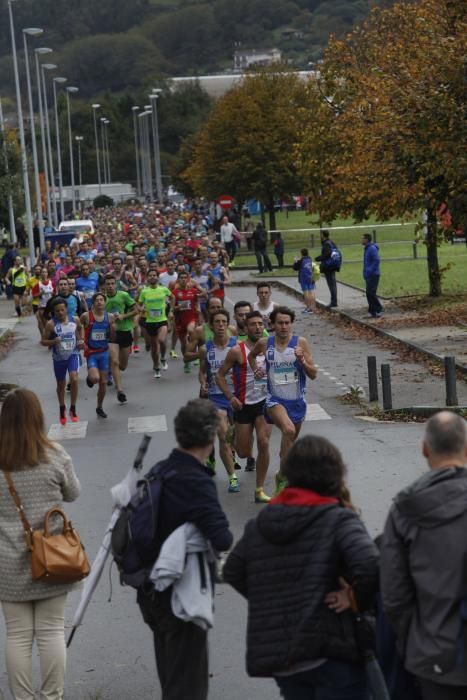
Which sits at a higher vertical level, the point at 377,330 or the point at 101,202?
the point at 377,330

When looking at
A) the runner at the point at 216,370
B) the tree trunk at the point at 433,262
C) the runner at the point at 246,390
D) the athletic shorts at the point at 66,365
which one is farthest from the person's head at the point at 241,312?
the tree trunk at the point at 433,262

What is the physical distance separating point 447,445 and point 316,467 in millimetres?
526

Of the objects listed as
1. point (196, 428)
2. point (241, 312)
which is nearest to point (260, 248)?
point (241, 312)

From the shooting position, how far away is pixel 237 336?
15055 millimetres

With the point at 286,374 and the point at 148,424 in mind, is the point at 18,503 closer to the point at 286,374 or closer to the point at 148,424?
the point at 286,374

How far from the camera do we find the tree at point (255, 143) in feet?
202

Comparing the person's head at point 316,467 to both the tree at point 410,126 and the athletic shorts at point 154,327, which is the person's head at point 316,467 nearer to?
the athletic shorts at point 154,327

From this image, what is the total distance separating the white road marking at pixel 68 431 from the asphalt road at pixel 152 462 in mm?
162

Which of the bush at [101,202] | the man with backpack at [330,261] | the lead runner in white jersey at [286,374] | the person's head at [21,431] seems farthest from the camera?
the bush at [101,202]

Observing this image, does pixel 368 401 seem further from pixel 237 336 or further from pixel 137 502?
pixel 137 502

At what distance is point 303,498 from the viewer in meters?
5.39

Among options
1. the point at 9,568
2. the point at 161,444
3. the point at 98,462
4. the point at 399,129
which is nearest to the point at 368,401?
the point at 161,444

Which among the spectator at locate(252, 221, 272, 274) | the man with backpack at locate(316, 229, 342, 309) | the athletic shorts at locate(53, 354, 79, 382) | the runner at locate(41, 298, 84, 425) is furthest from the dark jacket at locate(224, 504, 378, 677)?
the spectator at locate(252, 221, 272, 274)

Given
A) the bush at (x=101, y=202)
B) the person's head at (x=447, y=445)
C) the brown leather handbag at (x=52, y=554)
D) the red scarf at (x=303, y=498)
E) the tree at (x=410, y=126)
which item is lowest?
the bush at (x=101, y=202)
